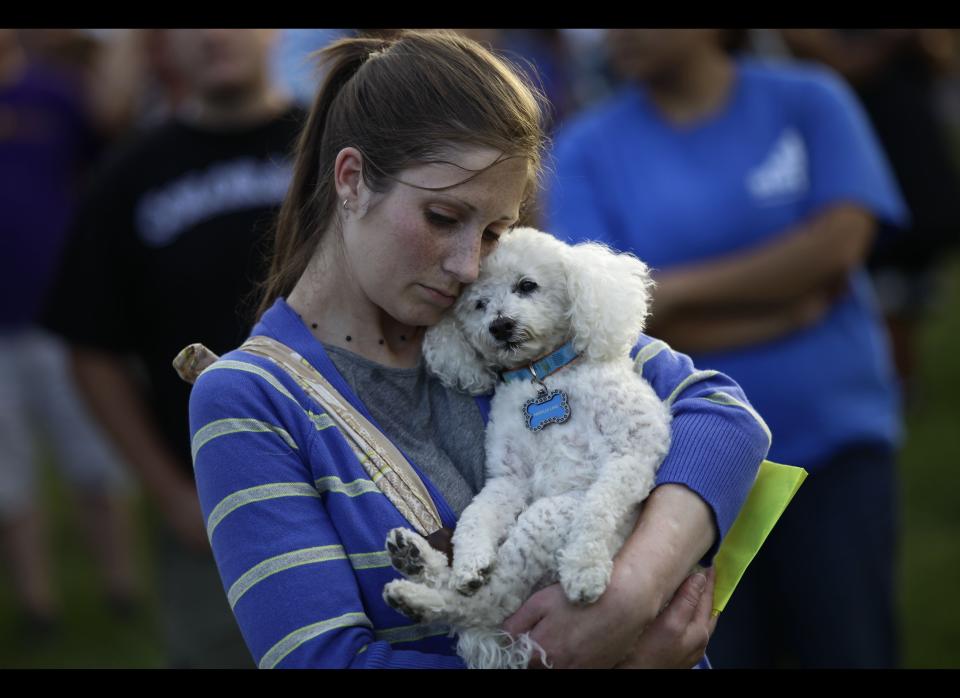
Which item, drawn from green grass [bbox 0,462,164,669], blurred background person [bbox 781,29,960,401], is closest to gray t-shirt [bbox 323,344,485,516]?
green grass [bbox 0,462,164,669]

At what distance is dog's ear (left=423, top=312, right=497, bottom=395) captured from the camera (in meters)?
2.02

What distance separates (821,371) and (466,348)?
4.88 feet

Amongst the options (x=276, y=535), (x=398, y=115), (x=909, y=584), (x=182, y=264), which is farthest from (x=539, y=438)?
(x=909, y=584)

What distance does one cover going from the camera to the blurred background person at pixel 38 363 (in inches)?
205

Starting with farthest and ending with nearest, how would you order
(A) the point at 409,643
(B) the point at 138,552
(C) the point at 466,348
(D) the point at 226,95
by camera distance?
(B) the point at 138,552 < (D) the point at 226,95 < (C) the point at 466,348 < (A) the point at 409,643

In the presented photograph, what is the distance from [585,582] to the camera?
5.73 feet

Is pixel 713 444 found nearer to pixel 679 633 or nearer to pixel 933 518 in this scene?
pixel 679 633

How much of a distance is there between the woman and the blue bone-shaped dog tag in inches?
4.5

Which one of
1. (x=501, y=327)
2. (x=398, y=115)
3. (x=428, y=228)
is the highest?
(x=398, y=115)

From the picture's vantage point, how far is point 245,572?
68.8 inches

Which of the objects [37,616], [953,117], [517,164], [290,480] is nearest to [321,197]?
[517,164]

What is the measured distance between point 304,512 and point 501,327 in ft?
1.62
